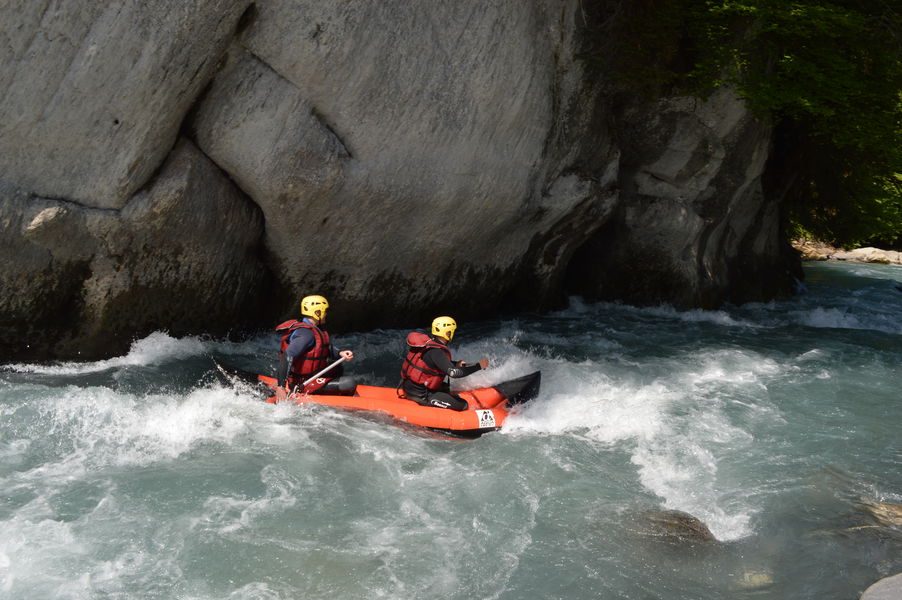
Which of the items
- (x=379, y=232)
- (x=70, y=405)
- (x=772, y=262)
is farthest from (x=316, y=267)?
(x=772, y=262)

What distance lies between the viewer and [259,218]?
11.2 meters

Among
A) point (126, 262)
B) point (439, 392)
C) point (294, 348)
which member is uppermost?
point (126, 262)

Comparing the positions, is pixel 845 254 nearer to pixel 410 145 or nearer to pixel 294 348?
pixel 410 145

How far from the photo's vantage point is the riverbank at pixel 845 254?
81.3 feet

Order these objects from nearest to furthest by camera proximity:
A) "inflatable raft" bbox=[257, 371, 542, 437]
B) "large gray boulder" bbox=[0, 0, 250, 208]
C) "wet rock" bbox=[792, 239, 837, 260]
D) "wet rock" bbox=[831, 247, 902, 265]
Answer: "large gray boulder" bbox=[0, 0, 250, 208], "inflatable raft" bbox=[257, 371, 542, 437], "wet rock" bbox=[831, 247, 902, 265], "wet rock" bbox=[792, 239, 837, 260]

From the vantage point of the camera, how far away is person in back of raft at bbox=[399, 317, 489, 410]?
30.8ft

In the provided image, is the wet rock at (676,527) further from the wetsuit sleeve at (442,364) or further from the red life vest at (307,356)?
the red life vest at (307,356)

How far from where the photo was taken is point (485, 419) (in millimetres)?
9102

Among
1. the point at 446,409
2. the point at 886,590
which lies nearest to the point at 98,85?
the point at 446,409

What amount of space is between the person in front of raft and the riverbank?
Answer: 19038 millimetres

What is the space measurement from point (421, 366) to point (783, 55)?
7.83 m

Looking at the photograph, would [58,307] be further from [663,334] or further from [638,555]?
[663,334]

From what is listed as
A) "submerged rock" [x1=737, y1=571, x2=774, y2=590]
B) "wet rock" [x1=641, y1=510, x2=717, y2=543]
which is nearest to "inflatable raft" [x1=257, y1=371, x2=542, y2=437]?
"wet rock" [x1=641, y1=510, x2=717, y2=543]

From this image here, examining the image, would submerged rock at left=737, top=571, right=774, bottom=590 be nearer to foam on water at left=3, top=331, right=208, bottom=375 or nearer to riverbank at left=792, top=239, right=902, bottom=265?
foam on water at left=3, top=331, right=208, bottom=375
